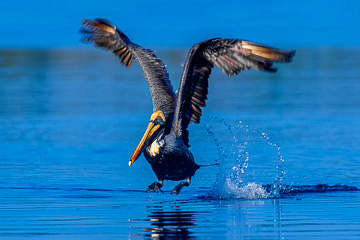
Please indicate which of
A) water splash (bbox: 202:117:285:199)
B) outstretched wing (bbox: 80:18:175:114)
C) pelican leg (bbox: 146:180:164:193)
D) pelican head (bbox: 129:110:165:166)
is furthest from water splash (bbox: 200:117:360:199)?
pelican head (bbox: 129:110:165:166)

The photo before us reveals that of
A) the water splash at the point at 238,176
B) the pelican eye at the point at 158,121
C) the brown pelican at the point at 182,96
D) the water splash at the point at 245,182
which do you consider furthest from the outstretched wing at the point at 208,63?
the water splash at the point at 245,182

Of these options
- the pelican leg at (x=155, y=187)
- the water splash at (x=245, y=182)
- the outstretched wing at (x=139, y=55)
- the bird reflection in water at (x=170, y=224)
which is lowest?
the bird reflection in water at (x=170, y=224)

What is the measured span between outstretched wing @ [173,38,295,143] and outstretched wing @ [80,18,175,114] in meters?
0.40

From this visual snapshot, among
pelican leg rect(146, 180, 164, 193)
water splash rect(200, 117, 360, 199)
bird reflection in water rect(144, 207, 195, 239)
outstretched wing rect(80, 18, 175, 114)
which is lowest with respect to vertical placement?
bird reflection in water rect(144, 207, 195, 239)

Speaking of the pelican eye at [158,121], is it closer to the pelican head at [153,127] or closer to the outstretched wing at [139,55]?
the pelican head at [153,127]

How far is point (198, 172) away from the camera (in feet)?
55.7

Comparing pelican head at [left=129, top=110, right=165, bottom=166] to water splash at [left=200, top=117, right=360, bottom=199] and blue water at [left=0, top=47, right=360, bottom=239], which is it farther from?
Result: water splash at [left=200, top=117, right=360, bottom=199]

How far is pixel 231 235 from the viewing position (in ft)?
36.3

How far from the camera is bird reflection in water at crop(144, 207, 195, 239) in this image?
437 inches

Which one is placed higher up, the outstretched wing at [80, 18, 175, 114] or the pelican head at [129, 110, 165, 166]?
the outstretched wing at [80, 18, 175, 114]

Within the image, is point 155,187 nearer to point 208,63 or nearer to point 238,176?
point 238,176

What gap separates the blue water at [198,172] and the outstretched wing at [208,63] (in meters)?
0.43

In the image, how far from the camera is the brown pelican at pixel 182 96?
13641 mm

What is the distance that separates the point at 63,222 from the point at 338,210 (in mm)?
3522
